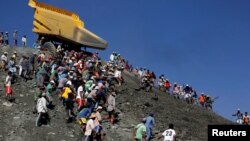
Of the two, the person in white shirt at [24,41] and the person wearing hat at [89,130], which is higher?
the person in white shirt at [24,41]

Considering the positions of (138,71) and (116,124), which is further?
(138,71)

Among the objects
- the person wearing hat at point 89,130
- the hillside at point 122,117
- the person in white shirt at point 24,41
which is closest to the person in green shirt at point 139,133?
the person wearing hat at point 89,130

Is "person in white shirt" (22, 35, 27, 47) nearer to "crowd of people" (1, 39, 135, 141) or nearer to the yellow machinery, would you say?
the yellow machinery

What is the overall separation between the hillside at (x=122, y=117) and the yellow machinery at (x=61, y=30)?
315 inches

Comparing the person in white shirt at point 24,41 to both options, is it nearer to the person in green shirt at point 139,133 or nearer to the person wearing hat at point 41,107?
the person wearing hat at point 41,107

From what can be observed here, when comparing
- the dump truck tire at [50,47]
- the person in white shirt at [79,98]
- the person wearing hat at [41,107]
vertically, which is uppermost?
the dump truck tire at [50,47]

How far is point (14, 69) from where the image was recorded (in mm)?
37062

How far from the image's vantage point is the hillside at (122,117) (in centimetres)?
3066

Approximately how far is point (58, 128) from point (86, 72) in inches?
262

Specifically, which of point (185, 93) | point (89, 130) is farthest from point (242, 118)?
point (89, 130)

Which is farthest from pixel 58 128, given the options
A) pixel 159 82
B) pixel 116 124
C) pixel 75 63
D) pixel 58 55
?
pixel 159 82

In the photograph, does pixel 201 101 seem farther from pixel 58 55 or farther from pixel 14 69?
pixel 14 69

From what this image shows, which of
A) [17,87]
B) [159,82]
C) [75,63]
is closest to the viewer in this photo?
[17,87]

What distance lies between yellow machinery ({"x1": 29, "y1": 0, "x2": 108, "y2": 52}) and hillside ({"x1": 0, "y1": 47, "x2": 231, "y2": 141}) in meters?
8.00
